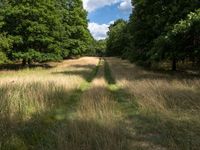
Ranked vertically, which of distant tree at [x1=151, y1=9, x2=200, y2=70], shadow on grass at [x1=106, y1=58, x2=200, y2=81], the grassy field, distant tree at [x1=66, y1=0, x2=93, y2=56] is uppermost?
distant tree at [x1=66, y1=0, x2=93, y2=56]

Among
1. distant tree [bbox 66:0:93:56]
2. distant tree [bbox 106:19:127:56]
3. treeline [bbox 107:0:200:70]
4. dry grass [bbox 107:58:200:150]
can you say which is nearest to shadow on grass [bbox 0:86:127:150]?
dry grass [bbox 107:58:200:150]

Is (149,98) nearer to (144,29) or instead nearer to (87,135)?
(87,135)

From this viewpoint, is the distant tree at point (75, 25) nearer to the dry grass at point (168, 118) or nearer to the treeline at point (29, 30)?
the treeline at point (29, 30)

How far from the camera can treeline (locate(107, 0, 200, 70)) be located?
1906 centimetres

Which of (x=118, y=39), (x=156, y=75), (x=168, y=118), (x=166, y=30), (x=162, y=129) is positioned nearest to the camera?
(x=162, y=129)

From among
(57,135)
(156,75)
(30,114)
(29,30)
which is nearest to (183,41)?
(156,75)

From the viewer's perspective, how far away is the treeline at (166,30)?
19.1m

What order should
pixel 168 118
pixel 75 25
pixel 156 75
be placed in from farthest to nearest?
pixel 75 25 < pixel 156 75 < pixel 168 118

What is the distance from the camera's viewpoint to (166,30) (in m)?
22.2

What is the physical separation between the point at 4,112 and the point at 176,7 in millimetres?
16758

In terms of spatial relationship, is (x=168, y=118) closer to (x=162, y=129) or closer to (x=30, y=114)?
(x=162, y=129)

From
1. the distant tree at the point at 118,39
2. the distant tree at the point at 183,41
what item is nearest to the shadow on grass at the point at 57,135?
the distant tree at the point at 183,41

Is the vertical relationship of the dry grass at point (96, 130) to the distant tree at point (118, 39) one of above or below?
below

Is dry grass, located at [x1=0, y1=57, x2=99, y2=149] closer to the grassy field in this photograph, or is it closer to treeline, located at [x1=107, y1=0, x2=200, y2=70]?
the grassy field
